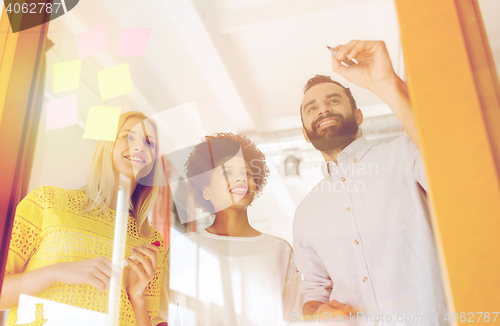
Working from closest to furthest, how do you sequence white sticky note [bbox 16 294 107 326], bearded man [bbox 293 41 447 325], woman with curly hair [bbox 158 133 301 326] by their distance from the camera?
bearded man [bbox 293 41 447 325] → woman with curly hair [bbox 158 133 301 326] → white sticky note [bbox 16 294 107 326]

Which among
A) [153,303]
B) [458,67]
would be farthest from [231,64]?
[153,303]

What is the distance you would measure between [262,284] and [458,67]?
689 mm

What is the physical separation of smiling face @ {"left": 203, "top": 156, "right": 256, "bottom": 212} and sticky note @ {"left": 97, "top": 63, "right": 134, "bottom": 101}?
1.58ft

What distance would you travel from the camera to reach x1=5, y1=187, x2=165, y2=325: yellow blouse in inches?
43.1

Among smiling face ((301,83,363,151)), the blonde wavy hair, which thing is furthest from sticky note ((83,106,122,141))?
smiling face ((301,83,363,151))

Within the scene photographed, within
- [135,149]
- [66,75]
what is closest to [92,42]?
[66,75]

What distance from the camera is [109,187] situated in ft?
4.15

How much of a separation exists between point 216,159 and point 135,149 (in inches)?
13.9

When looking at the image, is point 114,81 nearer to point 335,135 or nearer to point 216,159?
point 216,159

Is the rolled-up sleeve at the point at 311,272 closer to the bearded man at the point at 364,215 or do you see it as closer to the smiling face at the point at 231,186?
the bearded man at the point at 364,215

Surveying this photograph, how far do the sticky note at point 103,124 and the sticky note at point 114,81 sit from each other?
0.17ft

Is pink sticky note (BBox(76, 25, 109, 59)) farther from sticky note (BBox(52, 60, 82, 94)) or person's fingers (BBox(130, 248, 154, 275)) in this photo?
person's fingers (BBox(130, 248, 154, 275))

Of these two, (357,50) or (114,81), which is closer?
(357,50)

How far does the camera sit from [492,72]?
80cm
